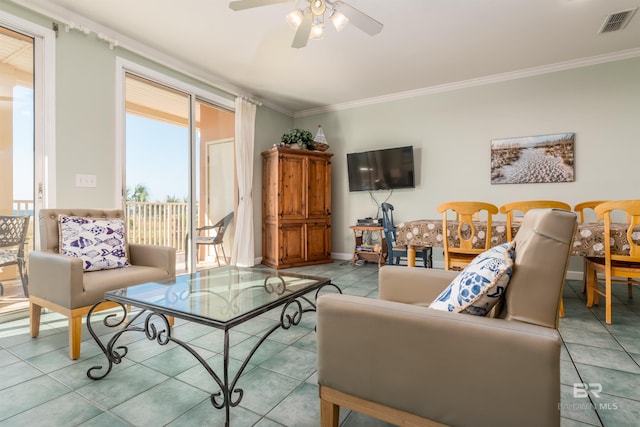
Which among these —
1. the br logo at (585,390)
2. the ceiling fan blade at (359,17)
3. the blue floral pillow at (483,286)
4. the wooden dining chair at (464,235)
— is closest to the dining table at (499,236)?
the wooden dining chair at (464,235)

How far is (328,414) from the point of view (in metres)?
1.08

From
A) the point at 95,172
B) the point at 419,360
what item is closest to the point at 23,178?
the point at 95,172

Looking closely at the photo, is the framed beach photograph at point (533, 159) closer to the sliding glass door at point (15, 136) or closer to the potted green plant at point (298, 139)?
the potted green plant at point (298, 139)

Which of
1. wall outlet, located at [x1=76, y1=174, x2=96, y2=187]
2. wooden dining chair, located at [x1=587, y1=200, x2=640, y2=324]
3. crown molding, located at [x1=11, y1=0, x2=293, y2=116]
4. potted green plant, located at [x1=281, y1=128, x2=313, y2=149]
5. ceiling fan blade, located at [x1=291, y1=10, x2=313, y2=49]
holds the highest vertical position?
crown molding, located at [x1=11, y1=0, x2=293, y2=116]

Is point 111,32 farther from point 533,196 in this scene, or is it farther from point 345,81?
point 533,196

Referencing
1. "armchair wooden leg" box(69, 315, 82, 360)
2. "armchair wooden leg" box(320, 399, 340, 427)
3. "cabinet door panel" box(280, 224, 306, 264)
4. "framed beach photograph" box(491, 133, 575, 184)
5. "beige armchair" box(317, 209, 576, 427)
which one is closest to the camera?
"beige armchair" box(317, 209, 576, 427)

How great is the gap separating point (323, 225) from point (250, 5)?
3.28 m

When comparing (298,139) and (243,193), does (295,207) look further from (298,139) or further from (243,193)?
(298,139)

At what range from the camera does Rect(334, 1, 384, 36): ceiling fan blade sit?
7.10 ft

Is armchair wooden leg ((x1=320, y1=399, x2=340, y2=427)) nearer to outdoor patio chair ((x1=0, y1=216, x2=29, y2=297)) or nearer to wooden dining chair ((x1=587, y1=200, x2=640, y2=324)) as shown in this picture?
wooden dining chair ((x1=587, y1=200, x2=640, y2=324))

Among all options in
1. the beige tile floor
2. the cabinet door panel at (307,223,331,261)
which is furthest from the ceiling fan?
the cabinet door panel at (307,223,331,261)

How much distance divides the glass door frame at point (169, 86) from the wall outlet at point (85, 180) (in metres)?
0.19

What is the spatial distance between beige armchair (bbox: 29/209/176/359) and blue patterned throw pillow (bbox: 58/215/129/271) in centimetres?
7

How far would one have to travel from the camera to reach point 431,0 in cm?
256
